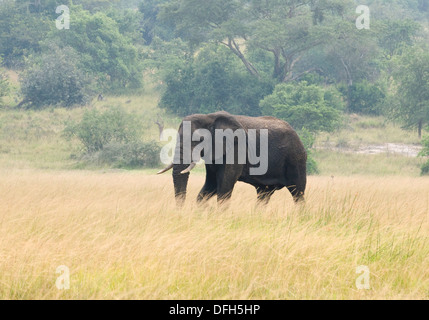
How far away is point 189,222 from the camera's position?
7305mm

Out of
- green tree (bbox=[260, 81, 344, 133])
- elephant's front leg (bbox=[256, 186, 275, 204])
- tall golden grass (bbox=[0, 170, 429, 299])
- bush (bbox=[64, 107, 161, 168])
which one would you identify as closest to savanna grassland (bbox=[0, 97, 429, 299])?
tall golden grass (bbox=[0, 170, 429, 299])

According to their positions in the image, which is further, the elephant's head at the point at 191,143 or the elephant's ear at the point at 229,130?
the elephant's ear at the point at 229,130

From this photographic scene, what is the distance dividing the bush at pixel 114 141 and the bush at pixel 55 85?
975cm

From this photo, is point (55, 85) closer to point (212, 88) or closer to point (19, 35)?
point (212, 88)

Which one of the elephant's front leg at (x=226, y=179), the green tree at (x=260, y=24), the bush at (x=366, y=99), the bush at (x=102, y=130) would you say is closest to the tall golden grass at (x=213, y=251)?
the elephant's front leg at (x=226, y=179)

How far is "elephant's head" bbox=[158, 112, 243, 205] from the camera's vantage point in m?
9.20

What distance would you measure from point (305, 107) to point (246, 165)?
924 inches

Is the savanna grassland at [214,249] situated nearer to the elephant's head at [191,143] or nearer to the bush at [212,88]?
the elephant's head at [191,143]

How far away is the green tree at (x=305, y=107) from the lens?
33.2m

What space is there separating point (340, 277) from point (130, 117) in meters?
25.7

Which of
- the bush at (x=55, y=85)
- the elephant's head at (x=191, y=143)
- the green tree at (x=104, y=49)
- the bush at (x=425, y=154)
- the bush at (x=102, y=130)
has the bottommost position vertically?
the bush at (x=425, y=154)

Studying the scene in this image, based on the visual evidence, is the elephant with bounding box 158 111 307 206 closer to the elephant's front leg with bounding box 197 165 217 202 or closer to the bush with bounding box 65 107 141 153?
the elephant's front leg with bounding box 197 165 217 202

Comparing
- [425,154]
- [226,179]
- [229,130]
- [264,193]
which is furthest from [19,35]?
[226,179]
